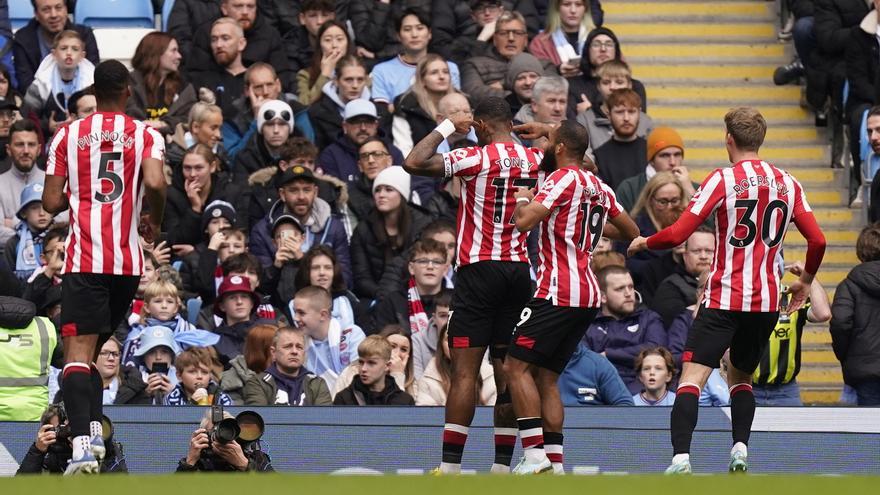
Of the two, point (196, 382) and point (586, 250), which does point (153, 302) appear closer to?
point (196, 382)

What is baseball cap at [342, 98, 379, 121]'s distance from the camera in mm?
15523

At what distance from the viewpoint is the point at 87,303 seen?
420 inches

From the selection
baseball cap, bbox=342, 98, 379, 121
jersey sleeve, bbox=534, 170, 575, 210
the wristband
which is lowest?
baseball cap, bbox=342, 98, 379, 121

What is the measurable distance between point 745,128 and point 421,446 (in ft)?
9.44

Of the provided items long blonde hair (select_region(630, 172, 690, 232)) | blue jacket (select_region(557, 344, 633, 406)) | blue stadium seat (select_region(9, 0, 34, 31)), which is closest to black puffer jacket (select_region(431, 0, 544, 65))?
long blonde hair (select_region(630, 172, 690, 232))

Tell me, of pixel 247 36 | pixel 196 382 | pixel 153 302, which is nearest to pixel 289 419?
pixel 196 382

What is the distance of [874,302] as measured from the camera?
13227mm

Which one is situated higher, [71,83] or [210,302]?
[71,83]

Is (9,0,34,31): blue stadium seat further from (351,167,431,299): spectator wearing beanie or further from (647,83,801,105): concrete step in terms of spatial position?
(647,83,801,105): concrete step

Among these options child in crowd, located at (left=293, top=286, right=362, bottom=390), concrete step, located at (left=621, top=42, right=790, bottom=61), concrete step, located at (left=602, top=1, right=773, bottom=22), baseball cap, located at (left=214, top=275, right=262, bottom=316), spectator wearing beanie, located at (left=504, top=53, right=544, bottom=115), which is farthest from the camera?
concrete step, located at (left=602, top=1, right=773, bottom=22)

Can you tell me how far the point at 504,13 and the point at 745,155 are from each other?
6.46m

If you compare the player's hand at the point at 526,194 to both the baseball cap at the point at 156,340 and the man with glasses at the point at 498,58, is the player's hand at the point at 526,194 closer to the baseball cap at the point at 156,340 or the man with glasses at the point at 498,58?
the baseball cap at the point at 156,340

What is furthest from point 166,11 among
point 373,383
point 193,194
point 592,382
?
point 592,382

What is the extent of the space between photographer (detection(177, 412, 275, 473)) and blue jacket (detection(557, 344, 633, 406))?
9.59 ft
